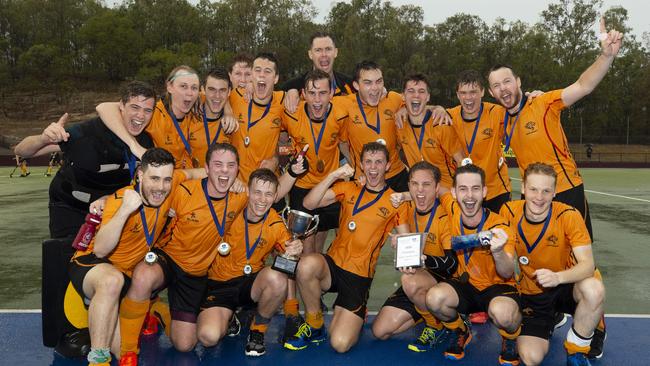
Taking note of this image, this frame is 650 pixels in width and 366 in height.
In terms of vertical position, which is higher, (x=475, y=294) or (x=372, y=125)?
(x=372, y=125)

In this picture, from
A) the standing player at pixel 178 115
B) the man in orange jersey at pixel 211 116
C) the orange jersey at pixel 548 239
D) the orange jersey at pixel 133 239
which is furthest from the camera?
the man in orange jersey at pixel 211 116

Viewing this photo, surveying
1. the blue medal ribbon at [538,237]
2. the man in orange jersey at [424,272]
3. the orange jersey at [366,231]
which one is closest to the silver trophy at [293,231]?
the orange jersey at [366,231]

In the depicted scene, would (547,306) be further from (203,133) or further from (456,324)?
(203,133)

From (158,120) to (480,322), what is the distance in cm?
369

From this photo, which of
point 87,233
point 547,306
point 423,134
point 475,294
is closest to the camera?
point 87,233

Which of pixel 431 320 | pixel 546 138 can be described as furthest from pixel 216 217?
pixel 546 138

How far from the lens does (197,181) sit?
204 inches

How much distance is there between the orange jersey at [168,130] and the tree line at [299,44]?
47165 millimetres

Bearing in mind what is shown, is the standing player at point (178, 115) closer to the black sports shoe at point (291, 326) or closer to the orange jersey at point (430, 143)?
the black sports shoe at point (291, 326)

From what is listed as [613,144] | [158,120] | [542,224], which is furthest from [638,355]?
[613,144]

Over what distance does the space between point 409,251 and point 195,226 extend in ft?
6.01

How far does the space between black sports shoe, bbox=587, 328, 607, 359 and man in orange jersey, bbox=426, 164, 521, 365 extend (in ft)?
1.99

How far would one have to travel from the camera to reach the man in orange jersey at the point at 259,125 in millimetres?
6125

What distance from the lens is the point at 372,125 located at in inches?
252
